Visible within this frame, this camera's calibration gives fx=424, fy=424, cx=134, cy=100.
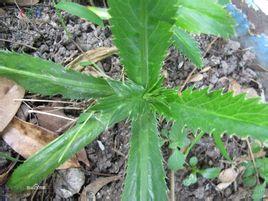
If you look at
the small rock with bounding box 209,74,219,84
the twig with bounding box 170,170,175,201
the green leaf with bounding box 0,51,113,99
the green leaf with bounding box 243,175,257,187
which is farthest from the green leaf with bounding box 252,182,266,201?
the green leaf with bounding box 0,51,113,99

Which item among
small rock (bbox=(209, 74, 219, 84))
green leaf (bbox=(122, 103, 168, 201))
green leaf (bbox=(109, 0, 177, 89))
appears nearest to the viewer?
green leaf (bbox=(109, 0, 177, 89))

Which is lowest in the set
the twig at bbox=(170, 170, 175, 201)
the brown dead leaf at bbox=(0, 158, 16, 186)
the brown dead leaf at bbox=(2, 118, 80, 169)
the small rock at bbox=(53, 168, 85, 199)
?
the brown dead leaf at bbox=(0, 158, 16, 186)

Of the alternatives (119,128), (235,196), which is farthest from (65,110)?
(235,196)

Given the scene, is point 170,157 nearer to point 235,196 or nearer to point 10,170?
point 235,196

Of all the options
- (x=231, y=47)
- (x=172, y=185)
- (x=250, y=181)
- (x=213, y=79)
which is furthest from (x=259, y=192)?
(x=231, y=47)

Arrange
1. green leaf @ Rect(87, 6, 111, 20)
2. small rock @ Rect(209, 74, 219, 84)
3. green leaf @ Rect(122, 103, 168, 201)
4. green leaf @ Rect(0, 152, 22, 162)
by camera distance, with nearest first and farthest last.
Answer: green leaf @ Rect(122, 103, 168, 201) → green leaf @ Rect(0, 152, 22, 162) → green leaf @ Rect(87, 6, 111, 20) → small rock @ Rect(209, 74, 219, 84)

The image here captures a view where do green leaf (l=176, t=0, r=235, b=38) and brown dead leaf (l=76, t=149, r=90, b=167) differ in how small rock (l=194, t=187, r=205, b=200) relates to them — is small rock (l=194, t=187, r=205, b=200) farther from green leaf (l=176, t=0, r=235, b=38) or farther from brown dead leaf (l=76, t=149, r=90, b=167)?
green leaf (l=176, t=0, r=235, b=38)

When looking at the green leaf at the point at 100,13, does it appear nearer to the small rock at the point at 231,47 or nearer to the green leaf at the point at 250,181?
the small rock at the point at 231,47

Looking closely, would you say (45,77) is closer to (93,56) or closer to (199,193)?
(93,56)
